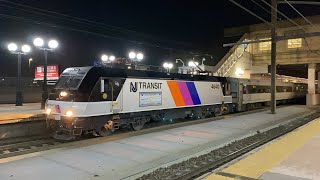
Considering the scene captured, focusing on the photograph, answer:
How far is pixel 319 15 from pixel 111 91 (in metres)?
31.2

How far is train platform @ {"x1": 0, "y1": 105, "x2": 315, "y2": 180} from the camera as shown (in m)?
7.61

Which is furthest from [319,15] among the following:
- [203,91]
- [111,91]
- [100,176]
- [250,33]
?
[100,176]

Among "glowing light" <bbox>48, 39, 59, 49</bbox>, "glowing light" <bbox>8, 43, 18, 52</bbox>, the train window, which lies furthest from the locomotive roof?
the train window

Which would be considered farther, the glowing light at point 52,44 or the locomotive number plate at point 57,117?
the glowing light at point 52,44

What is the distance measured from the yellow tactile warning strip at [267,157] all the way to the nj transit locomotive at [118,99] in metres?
6.19

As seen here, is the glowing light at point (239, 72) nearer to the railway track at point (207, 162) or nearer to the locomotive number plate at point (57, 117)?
the railway track at point (207, 162)

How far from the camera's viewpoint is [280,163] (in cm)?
836

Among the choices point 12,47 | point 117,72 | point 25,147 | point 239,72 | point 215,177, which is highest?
point 12,47

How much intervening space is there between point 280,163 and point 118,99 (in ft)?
24.5

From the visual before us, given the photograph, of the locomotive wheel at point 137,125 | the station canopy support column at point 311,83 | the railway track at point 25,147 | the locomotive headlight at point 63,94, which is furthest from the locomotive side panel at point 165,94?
the station canopy support column at point 311,83

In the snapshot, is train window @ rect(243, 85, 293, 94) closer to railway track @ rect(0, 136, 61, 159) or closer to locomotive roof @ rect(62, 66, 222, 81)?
locomotive roof @ rect(62, 66, 222, 81)

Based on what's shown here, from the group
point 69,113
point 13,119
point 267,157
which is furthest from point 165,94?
point 267,157

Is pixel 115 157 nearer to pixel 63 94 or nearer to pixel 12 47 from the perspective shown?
pixel 63 94

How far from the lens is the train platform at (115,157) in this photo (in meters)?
7.61
